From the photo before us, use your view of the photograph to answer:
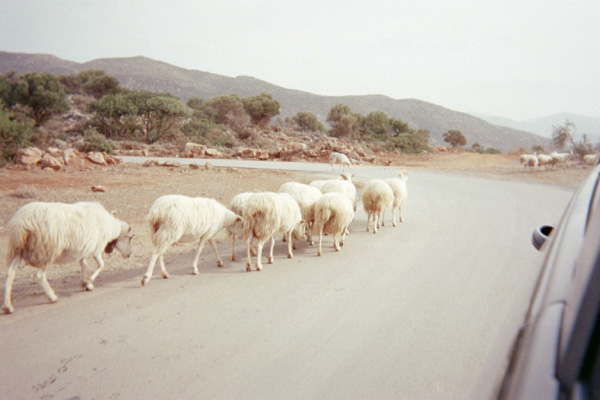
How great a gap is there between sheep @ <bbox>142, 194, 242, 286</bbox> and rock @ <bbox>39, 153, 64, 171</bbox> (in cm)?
1630

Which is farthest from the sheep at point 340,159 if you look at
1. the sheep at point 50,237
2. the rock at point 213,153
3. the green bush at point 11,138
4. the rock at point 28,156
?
the sheep at point 50,237

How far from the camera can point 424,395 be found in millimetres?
3373

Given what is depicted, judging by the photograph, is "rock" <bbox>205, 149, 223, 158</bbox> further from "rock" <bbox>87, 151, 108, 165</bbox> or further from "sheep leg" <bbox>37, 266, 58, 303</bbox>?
"sheep leg" <bbox>37, 266, 58, 303</bbox>

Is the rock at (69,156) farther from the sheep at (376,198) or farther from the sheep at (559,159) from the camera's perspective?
the sheep at (559,159)

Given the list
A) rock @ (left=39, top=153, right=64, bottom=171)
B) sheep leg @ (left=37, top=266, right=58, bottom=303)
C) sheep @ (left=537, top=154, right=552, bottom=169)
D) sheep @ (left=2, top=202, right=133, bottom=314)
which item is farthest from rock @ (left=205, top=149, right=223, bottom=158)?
sheep leg @ (left=37, top=266, right=58, bottom=303)

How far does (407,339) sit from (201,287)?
319cm

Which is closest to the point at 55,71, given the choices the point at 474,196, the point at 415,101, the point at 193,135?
→ the point at 193,135

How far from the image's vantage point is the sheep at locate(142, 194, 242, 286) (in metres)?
6.16

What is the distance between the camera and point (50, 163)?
1948 centimetres

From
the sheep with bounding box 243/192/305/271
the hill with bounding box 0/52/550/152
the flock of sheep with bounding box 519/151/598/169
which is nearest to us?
the sheep with bounding box 243/192/305/271

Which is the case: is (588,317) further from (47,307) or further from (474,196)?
(474,196)

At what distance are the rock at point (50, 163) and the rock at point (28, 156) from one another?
0.34 m

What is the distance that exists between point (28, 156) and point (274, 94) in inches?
3038

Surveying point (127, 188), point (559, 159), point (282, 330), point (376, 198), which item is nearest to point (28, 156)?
point (127, 188)
